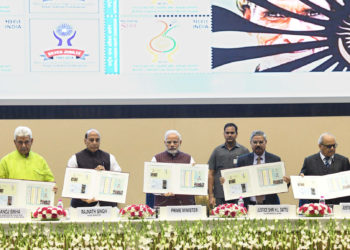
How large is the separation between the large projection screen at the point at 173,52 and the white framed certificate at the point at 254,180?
4.96ft

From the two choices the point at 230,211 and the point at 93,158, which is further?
the point at 93,158

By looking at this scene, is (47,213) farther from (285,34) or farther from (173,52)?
(285,34)

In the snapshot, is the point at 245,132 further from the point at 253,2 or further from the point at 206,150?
the point at 253,2

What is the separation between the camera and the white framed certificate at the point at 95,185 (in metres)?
5.05

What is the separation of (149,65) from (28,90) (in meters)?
1.24

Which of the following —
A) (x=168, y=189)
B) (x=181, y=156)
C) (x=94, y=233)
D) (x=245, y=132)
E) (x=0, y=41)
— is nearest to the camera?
(x=94, y=233)

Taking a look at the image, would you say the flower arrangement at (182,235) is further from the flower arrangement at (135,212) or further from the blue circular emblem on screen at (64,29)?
the blue circular emblem on screen at (64,29)

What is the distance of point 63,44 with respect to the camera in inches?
255

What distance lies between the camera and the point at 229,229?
4387 millimetres

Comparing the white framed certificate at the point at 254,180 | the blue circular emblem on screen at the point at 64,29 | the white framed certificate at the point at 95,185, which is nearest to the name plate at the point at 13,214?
the white framed certificate at the point at 95,185

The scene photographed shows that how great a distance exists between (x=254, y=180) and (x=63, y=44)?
249cm

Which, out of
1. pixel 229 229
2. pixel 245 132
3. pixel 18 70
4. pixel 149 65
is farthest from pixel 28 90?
pixel 229 229

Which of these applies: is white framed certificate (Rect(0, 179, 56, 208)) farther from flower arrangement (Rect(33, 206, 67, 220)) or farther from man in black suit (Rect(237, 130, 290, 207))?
man in black suit (Rect(237, 130, 290, 207))

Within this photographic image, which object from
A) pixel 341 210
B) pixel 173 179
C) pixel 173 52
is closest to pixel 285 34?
pixel 173 52
